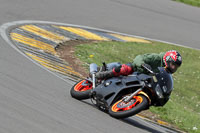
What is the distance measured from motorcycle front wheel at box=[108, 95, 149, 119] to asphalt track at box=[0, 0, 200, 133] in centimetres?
15

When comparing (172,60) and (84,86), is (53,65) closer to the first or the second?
(84,86)

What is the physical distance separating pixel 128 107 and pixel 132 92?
18.2 inches

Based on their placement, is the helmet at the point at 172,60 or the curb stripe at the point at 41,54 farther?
the curb stripe at the point at 41,54

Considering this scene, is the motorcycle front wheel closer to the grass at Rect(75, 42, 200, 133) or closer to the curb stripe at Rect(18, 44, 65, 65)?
the grass at Rect(75, 42, 200, 133)

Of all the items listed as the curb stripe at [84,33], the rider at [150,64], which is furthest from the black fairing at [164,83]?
the curb stripe at [84,33]

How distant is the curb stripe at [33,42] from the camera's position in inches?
476

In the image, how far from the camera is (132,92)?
801 cm

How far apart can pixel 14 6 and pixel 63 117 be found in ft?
35.0

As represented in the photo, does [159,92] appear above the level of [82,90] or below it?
above

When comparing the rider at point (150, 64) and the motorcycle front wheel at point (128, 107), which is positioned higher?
the rider at point (150, 64)

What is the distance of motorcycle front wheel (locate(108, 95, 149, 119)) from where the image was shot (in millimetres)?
7407

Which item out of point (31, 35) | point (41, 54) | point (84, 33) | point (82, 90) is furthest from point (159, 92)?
point (84, 33)

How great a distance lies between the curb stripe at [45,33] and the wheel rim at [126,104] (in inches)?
239

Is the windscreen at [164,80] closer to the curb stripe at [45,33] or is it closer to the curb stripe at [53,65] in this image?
the curb stripe at [53,65]
